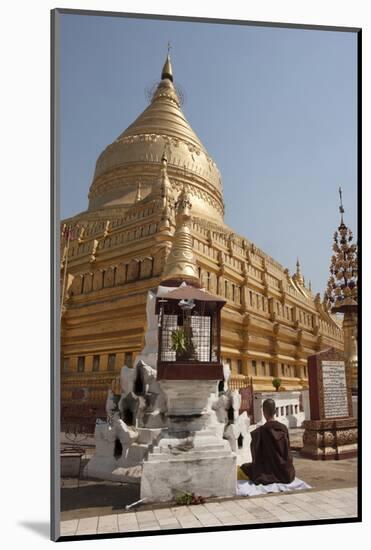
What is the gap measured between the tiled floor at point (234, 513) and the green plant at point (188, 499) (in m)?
0.06

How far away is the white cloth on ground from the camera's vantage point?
637 cm

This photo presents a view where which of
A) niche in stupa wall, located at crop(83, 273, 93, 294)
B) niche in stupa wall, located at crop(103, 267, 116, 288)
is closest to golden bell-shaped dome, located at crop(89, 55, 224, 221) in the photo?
niche in stupa wall, located at crop(103, 267, 116, 288)

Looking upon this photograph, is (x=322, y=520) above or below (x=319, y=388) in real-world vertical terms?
below

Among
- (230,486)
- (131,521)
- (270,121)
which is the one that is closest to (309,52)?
(270,121)

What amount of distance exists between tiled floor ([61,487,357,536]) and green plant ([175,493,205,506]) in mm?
60

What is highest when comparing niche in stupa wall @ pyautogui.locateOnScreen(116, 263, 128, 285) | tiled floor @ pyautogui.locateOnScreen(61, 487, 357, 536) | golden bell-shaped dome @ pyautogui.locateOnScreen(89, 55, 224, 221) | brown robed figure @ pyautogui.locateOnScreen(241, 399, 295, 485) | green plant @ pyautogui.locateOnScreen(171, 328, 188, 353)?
golden bell-shaped dome @ pyautogui.locateOnScreen(89, 55, 224, 221)

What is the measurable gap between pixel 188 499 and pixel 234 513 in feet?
1.77

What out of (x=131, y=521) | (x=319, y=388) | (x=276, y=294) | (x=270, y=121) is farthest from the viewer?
(x=276, y=294)

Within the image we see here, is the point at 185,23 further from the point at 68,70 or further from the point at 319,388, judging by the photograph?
the point at 319,388

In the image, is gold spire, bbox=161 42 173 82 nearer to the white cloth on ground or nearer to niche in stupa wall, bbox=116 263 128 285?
the white cloth on ground

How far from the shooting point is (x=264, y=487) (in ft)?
21.4

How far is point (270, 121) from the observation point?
7.58 m

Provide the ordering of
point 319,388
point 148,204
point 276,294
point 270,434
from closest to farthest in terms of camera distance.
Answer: point 270,434 → point 319,388 → point 148,204 → point 276,294

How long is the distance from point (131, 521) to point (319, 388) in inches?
173
